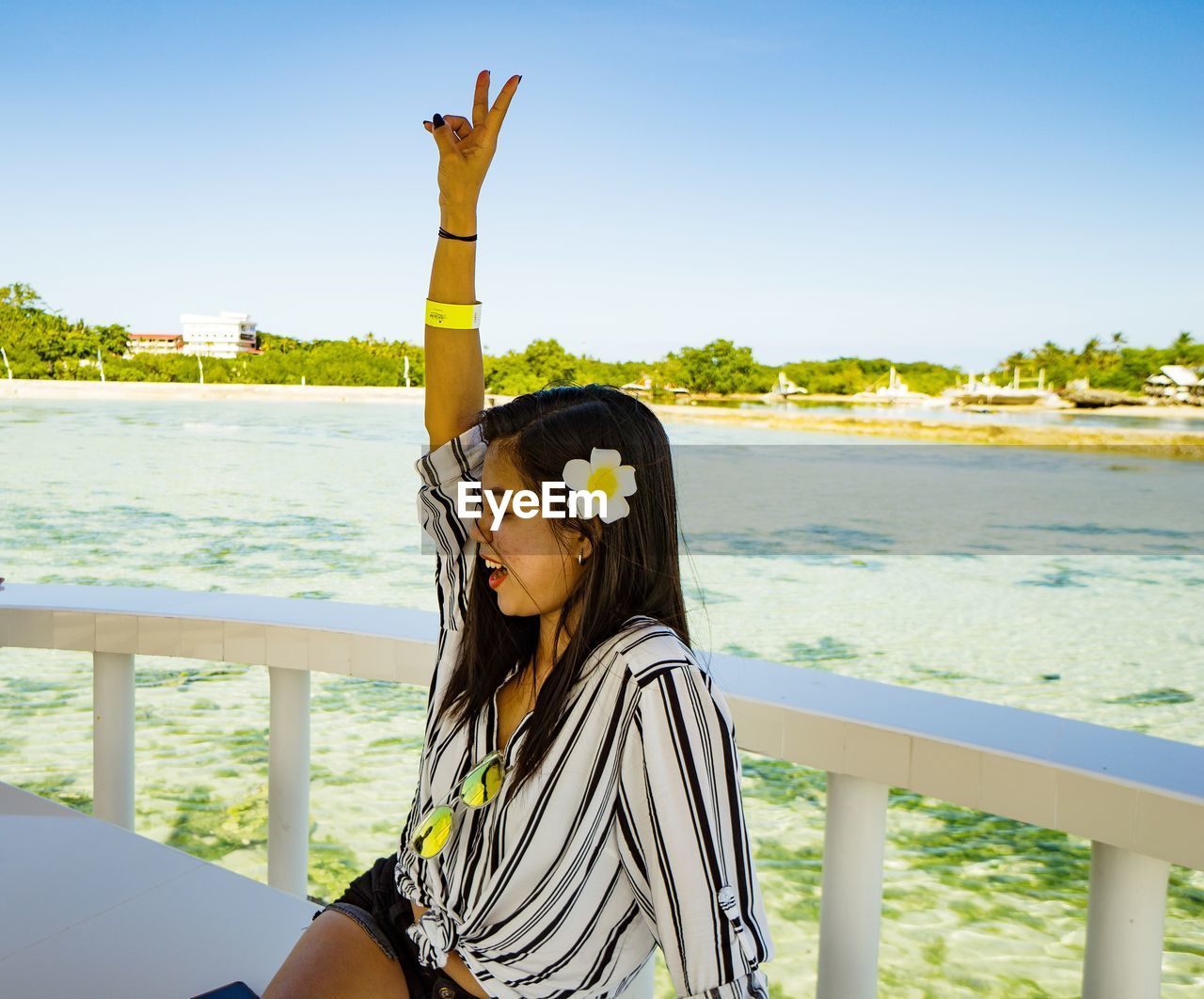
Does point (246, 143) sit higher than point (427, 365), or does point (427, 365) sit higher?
point (246, 143)

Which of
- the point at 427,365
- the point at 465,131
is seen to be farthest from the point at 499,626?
the point at 465,131

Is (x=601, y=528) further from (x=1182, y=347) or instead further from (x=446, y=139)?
(x=1182, y=347)

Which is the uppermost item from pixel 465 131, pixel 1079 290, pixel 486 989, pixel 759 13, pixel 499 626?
pixel 759 13

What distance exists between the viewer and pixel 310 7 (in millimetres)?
26203

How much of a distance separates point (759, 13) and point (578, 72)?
4610 millimetres

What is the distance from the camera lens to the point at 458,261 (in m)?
0.94

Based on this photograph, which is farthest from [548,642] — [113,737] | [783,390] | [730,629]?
[783,390]

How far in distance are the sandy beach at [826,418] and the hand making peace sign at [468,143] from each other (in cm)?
1663

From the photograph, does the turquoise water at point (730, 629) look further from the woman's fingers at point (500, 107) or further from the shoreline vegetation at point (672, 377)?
the shoreline vegetation at point (672, 377)

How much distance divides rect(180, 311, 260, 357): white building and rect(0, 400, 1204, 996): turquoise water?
3.83 m

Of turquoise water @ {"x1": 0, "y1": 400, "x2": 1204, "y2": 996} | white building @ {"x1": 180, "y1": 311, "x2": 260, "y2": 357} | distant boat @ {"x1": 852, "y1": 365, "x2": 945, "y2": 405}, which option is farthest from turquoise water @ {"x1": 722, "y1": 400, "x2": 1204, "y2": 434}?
white building @ {"x1": 180, "y1": 311, "x2": 260, "y2": 357}

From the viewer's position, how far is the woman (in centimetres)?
68

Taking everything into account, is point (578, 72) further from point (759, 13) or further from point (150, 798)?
point (150, 798)

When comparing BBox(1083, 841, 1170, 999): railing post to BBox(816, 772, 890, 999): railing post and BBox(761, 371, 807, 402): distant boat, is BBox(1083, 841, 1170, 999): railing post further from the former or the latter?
BBox(761, 371, 807, 402): distant boat
